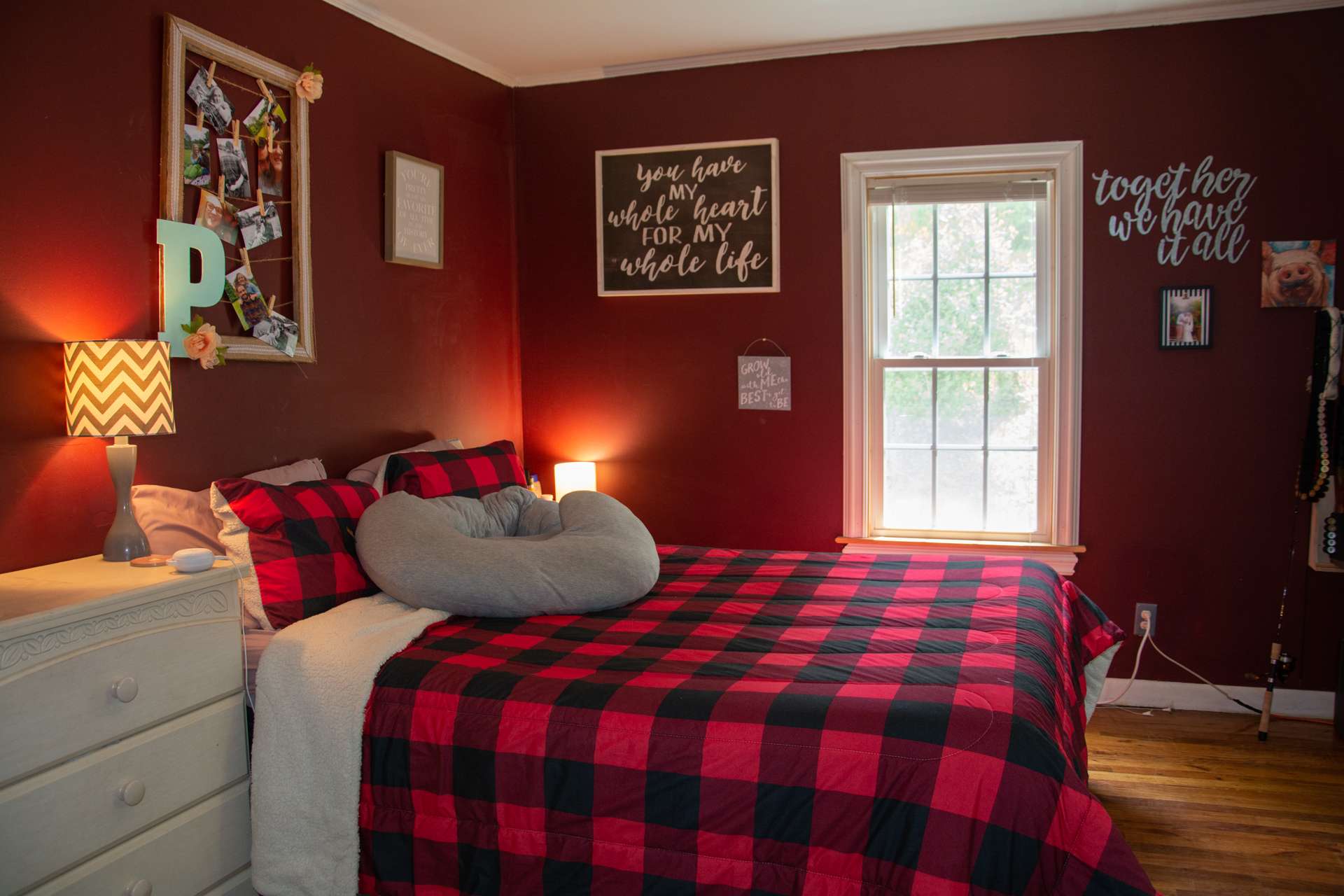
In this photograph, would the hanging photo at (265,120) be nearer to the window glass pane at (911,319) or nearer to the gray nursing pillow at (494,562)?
the gray nursing pillow at (494,562)

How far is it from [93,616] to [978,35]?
3.49 m

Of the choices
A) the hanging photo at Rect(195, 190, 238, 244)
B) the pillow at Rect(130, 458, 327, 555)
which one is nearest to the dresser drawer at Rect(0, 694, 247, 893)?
the pillow at Rect(130, 458, 327, 555)

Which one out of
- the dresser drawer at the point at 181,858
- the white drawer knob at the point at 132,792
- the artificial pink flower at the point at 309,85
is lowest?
the dresser drawer at the point at 181,858

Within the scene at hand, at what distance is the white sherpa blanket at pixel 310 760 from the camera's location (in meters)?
2.10

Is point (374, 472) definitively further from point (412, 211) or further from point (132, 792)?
point (132, 792)

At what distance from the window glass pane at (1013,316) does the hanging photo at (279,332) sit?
101 inches

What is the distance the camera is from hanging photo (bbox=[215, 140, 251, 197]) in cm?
280

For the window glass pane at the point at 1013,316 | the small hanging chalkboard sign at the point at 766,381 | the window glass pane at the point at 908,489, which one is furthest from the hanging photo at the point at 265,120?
the window glass pane at the point at 1013,316

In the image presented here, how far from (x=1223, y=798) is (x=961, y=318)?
1.91 m

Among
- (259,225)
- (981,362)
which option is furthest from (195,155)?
(981,362)

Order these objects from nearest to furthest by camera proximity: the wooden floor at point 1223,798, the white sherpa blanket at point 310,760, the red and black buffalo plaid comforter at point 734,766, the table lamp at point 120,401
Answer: the red and black buffalo plaid comforter at point 734,766 → the white sherpa blanket at point 310,760 → the table lamp at point 120,401 → the wooden floor at point 1223,798

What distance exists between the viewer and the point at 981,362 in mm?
3945

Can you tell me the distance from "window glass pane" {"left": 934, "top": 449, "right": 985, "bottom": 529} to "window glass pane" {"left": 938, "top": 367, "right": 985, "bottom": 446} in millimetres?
45

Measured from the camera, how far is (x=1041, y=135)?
12.4 feet
